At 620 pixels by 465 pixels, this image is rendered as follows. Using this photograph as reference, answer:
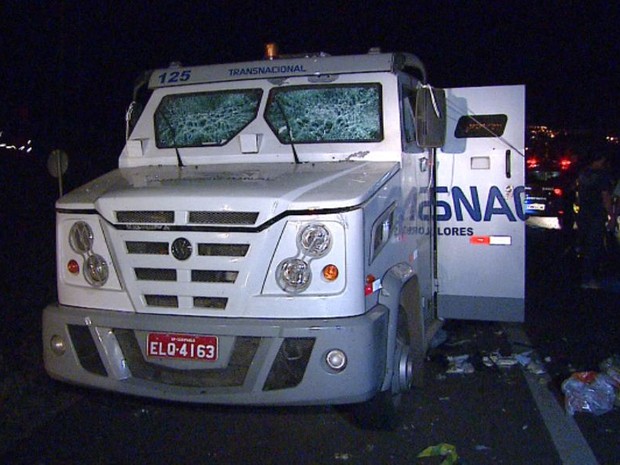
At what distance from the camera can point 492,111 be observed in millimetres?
6887

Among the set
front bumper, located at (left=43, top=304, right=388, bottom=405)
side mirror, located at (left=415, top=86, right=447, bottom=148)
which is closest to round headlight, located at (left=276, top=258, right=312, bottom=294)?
front bumper, located at (left=43, top=304, right=388, bottom=405)

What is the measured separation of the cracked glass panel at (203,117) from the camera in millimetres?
6051

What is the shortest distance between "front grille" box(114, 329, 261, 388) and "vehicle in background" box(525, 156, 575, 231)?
1236cm

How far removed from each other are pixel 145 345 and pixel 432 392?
8.76 ft

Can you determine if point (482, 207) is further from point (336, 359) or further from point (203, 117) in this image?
point (336, 359)

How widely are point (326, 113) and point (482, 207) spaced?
6.18 feet

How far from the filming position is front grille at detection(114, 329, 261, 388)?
4535 mm

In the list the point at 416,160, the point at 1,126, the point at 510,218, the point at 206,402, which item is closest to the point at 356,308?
the point at 206,402

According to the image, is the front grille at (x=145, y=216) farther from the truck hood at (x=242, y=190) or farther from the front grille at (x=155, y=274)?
the front grille at (x=155, y=274)

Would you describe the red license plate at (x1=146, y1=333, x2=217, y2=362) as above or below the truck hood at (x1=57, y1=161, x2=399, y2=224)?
below

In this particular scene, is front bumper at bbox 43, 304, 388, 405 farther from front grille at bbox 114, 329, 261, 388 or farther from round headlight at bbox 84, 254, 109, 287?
round headlight at bbox 84, 254, 109, 287

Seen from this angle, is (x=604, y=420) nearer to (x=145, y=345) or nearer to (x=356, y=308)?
(x=356, y=308)

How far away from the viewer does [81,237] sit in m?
4.99

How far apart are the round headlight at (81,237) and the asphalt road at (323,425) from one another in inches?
38.4
